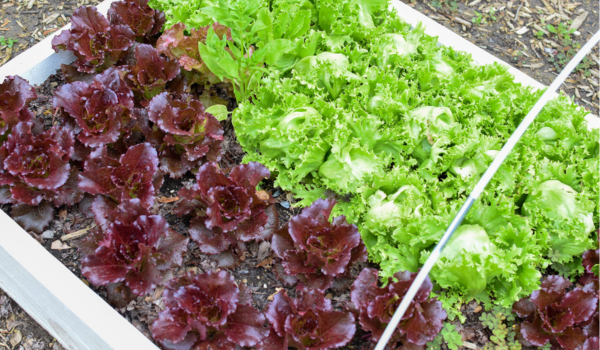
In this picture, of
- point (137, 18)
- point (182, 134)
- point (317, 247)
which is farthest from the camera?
point (137, 18)

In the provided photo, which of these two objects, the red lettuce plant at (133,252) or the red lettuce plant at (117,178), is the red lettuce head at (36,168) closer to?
the red lettuce plant at (117,178)

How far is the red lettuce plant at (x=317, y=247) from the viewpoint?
2.30 meters

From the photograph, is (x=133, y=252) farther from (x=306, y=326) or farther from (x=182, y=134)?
(x=306, y=326)

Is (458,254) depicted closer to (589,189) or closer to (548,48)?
(589,189)

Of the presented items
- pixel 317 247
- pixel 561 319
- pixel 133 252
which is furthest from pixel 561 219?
pixel 133 252

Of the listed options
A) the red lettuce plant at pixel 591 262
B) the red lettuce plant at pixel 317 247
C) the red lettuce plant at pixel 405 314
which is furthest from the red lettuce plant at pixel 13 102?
the red lettuce plant at pixel 591 262

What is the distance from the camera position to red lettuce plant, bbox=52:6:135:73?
3041mm

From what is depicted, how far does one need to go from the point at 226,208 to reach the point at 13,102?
151cm

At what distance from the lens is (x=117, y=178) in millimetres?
2477

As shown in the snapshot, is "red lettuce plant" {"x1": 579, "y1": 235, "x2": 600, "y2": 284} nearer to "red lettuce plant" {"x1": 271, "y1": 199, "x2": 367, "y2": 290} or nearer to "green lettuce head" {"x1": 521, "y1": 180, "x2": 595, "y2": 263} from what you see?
"green lettuce head" {"x1": 521, "y1": 180, "x2": 595, "y2": 263}

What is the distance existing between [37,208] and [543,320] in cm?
281

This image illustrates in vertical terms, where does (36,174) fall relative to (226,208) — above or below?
above

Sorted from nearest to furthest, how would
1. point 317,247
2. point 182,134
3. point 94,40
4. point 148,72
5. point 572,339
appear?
point 572,339
point 317,247
point 182,134
point 148,72
point 94,40

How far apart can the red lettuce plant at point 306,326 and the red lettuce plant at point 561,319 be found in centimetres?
96
